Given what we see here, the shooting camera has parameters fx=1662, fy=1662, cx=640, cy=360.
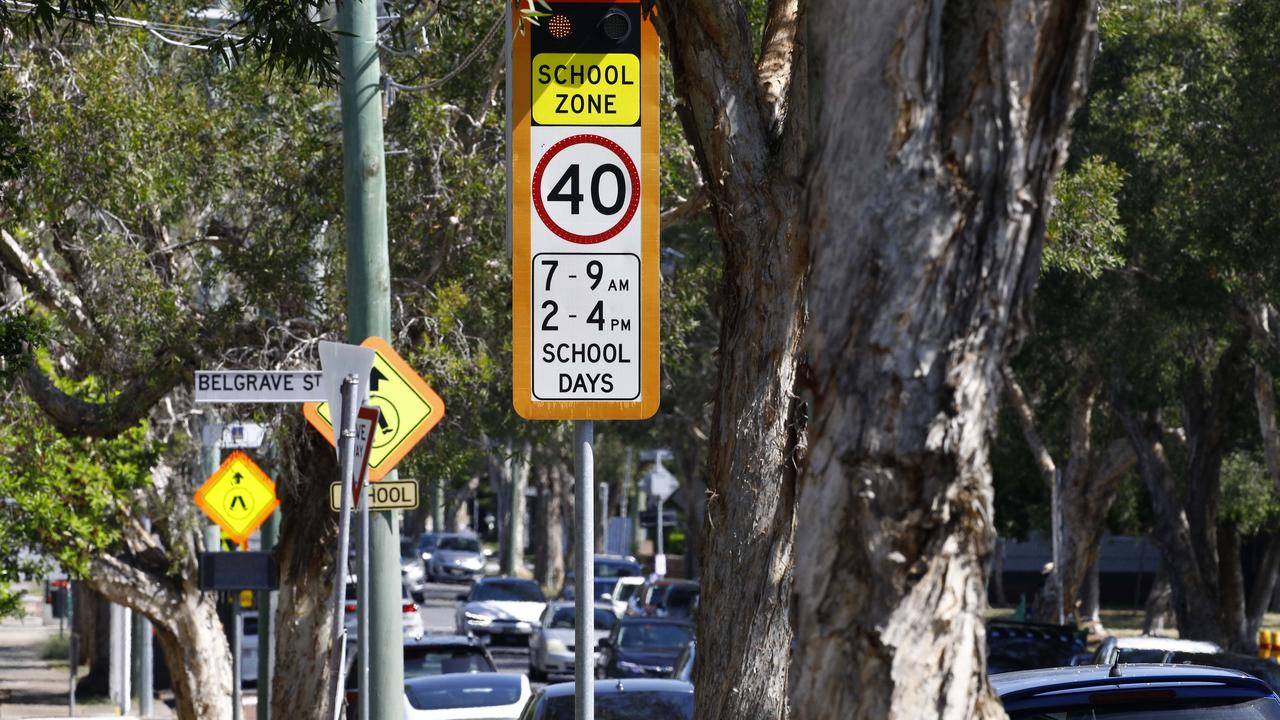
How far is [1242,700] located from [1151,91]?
16802mm

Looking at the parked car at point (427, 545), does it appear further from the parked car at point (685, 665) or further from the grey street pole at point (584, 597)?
the grey street pole at point (584, 597)

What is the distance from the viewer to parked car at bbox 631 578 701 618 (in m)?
34.2

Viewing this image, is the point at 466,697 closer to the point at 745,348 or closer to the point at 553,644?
the point at 745,348

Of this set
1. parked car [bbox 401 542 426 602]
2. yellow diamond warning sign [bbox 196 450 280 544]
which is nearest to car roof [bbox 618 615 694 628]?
yellow diamond warning sign [bbox 196 450 280 544]

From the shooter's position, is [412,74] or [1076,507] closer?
[412,74]

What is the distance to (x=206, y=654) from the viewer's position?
1628cm

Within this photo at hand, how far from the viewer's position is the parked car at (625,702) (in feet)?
39.0

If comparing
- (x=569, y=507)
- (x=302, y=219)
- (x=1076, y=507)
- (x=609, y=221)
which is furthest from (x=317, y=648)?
(x=569, y=507)

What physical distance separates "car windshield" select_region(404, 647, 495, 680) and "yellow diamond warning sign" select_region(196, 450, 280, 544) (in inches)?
147

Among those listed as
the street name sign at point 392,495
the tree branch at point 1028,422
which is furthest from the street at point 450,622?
the street name sign at point 392,495

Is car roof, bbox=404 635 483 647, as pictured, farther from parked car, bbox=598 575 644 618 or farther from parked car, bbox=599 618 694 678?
parked car, bbox=598 575 644 618

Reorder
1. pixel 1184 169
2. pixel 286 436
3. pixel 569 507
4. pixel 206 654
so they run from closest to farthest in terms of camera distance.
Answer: pixel 286 436, pixel 206 654, pixel 1184 169, pixel 569 507

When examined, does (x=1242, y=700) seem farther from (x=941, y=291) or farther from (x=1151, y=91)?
(x=1151, y=91)

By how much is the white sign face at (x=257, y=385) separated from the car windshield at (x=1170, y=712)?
4199mm
